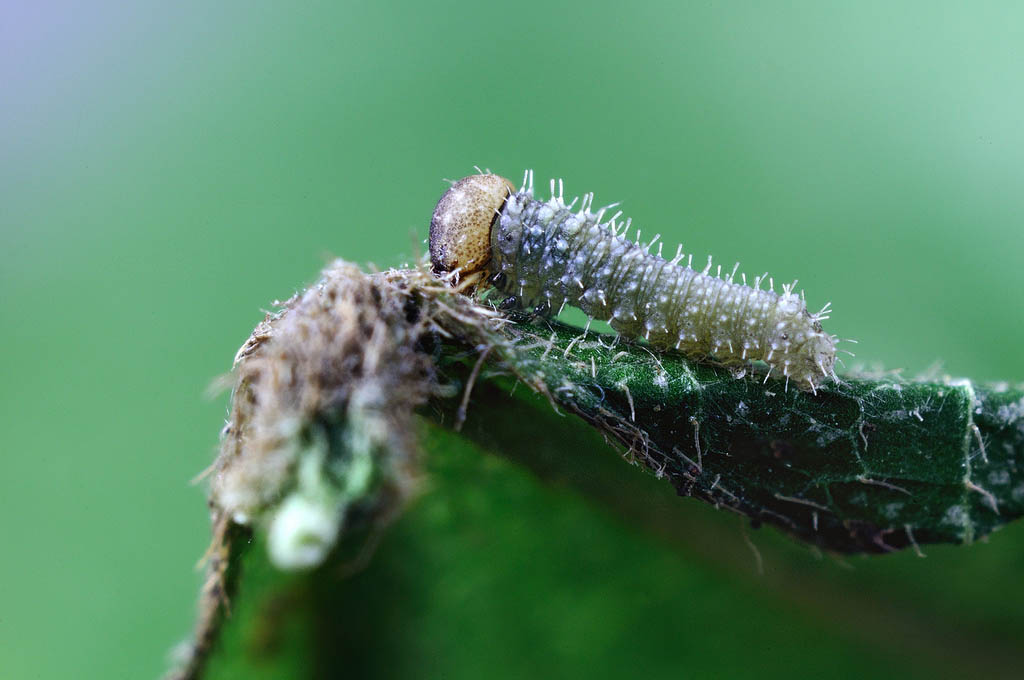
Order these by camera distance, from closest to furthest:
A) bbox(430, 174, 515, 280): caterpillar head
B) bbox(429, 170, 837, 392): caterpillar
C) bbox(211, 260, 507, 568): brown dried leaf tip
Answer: bbox(211, 260, 507, 568): brown dried leaf tip
bbox(429, 170, 837, 392): caterpillar
bbox(430, 174, 515, 280): caterpillar head

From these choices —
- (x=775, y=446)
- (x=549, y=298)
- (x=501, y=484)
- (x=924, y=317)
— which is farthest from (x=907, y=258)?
(x=501, y=484)

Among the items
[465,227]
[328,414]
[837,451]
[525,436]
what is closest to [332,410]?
[328,414]

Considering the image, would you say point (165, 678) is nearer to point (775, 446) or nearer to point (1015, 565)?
point (775, 446)

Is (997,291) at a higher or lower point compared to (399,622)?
higher

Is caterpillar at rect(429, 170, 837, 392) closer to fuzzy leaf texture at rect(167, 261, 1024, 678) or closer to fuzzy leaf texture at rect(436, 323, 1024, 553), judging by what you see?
fuzzy leaf texture at rect(167, 261, 1024, 678)

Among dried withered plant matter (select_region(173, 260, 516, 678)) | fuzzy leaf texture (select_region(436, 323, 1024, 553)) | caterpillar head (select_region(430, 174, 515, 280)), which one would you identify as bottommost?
dried withered plant matter (select_region(173, 260, 516, 678))

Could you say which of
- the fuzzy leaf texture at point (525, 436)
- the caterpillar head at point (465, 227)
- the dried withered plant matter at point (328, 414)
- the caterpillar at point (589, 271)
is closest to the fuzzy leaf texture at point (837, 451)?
the fuzzy leaf texture at point (525, 436)

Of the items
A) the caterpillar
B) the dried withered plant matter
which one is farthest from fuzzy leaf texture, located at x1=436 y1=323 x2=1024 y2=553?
the caterpillar

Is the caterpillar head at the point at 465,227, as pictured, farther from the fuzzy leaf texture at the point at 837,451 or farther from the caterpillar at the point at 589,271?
the fuzzy leaf texture at the point at 837,451
